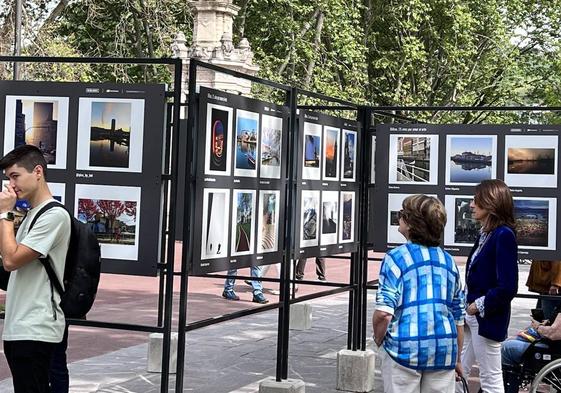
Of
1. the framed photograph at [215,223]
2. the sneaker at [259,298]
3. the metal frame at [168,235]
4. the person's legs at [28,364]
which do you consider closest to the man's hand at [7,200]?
the person's legs at [28,364]

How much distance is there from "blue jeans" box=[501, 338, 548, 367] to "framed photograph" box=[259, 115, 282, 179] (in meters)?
2.08

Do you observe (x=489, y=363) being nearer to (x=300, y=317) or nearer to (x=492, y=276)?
(x=492, y=276)

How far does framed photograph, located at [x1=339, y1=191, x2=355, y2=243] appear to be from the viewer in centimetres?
871

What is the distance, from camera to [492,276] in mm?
6395

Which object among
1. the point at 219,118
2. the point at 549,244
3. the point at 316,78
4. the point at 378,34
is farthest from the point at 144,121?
the point at 378,34

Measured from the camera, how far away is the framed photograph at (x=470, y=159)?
8445 mm

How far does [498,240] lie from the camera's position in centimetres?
625

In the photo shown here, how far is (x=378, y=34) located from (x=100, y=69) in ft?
39.1

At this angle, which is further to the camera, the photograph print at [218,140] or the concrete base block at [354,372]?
the concrete base block at [354,372]

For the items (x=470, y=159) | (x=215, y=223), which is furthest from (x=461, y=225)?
(x=215, y=223)

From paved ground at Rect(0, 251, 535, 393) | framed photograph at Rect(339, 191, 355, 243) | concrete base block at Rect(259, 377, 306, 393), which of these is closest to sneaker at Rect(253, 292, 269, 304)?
paved ground at Rect(0, 251, 535, 393)

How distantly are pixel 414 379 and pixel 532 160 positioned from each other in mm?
3867

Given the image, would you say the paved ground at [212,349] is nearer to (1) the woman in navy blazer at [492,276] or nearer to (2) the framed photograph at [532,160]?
(2) the framed photograph at [532,160]

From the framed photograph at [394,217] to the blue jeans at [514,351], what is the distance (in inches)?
60.2
